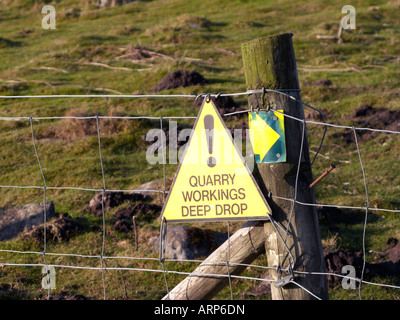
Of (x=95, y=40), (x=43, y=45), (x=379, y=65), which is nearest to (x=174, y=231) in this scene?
(x=379, y=65)

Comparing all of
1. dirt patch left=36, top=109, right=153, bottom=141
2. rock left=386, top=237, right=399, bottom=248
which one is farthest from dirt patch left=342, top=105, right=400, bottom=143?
dirt patch left=36, top=109, right=153, bottom=141

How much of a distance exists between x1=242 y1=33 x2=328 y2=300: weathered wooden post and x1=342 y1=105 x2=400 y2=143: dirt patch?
8.86 meters

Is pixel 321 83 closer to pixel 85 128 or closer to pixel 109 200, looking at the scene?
pixel 85 128

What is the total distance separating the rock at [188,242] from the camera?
7.46m

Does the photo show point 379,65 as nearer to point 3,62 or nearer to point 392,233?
point 392,233

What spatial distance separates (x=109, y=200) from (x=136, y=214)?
2.41 ft

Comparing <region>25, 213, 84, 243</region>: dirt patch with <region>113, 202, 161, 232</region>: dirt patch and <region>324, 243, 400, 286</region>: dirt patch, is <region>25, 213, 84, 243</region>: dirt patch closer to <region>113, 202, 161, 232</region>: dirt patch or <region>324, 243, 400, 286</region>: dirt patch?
<region>113, 202, 161, 232</region>: dirt patch

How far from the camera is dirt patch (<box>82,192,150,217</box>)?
359 inches

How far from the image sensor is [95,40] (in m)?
25.8

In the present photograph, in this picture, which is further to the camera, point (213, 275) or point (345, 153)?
point (345, 153)

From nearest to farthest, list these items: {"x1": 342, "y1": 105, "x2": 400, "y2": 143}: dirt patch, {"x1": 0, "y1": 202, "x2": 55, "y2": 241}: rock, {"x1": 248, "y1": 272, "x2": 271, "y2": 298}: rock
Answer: {"x1": 248, "y1": 272, "x2": 271, "y2": 298}: rock → {"x1": 0, "y1": 202, "x2": 55, "y2": 241}: rock → {"x1": 342, "y1": 105, "x2": 400, "y2": 143}: dirt patch

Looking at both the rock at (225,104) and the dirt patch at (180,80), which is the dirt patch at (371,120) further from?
the dirt patch at (180,80)

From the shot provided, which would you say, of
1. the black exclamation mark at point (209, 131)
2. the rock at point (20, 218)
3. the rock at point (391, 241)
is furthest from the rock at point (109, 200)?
the black exclamation mark at point (209, 131)
